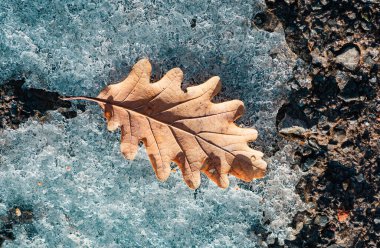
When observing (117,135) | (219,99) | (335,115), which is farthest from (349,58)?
(117,135)

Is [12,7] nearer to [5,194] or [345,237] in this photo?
[5,194]

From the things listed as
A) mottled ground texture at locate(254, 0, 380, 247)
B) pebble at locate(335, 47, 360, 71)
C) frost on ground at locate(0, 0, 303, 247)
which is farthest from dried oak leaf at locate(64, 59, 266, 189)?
pebble at locate(335, 47, 360, 71)

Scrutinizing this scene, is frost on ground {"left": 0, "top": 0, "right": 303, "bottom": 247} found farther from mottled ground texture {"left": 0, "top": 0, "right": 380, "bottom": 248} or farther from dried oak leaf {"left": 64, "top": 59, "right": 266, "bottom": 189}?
dried oak leaf {"left": 64, "top": 59, "right": 266, "bottom": 189}

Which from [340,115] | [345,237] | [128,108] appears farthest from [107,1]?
[345,237]

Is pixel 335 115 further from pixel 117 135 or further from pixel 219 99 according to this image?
pixel 117 135

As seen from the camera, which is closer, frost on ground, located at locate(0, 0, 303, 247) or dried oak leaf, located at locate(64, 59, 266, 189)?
dried oak leaf, located at locate(64, 59, 266, 189)
